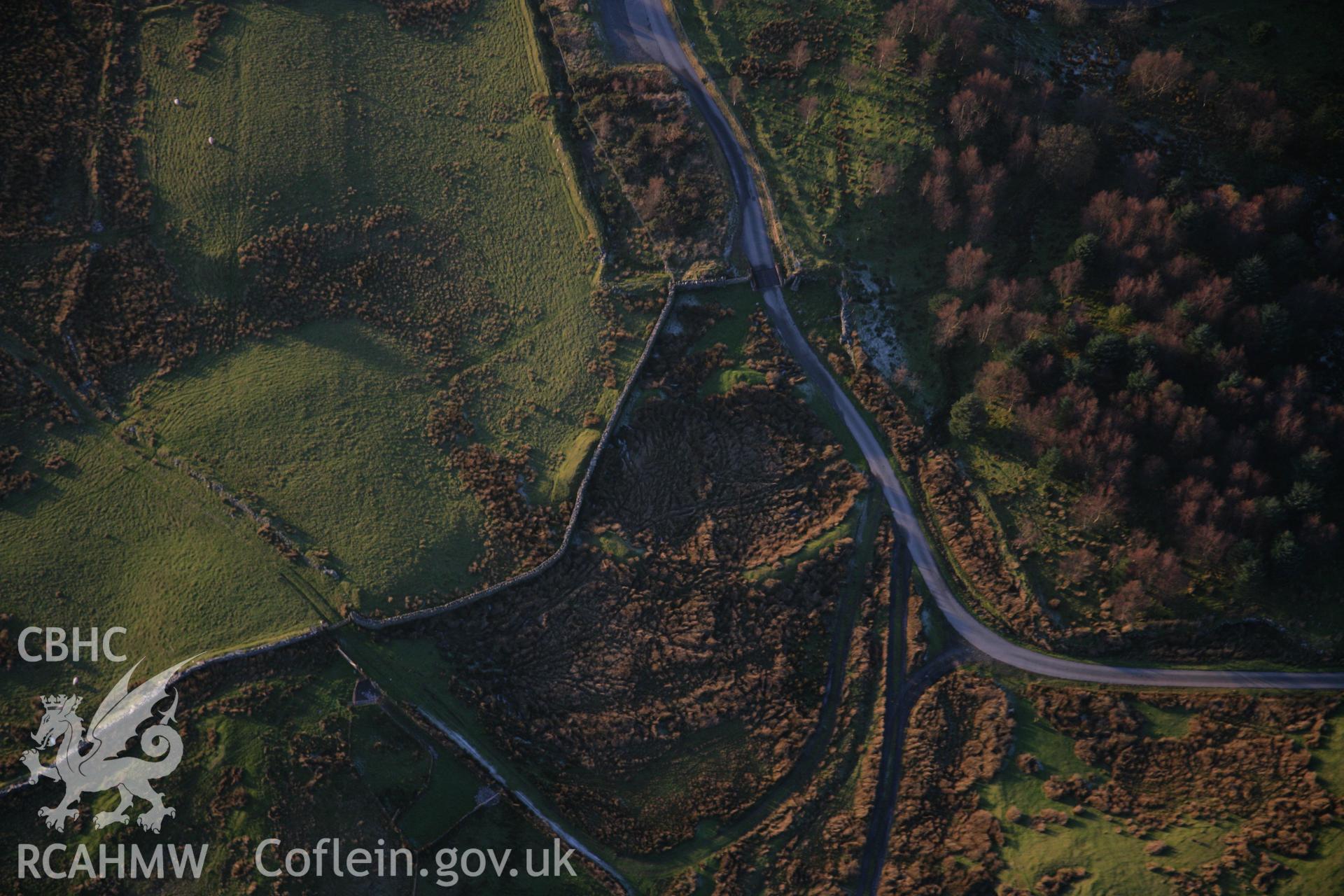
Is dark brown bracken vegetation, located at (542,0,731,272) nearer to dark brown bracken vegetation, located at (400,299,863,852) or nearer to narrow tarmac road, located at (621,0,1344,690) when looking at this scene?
narrow tarmac road, located at (621,0,1344,690)

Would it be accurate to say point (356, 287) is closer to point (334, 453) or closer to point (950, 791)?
point (334, 453)

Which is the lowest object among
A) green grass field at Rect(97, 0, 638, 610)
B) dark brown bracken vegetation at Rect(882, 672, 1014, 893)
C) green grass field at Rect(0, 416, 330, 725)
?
dark brown bracken vegetation at Rect(882, 672, 1014, 893)

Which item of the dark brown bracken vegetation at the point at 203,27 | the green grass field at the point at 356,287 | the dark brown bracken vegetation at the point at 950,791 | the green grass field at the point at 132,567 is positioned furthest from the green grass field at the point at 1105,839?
the dark brown bracken vegetation at the point at 203,27

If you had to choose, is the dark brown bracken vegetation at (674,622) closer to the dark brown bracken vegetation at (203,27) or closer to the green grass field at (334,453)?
the green grass field at (334,453)

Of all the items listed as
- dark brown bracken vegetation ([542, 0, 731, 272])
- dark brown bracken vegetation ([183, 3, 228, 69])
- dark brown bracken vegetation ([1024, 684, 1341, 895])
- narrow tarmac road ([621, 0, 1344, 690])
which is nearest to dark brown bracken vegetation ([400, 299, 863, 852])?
narrow tarmac road ([621, 0, 1344, 690])

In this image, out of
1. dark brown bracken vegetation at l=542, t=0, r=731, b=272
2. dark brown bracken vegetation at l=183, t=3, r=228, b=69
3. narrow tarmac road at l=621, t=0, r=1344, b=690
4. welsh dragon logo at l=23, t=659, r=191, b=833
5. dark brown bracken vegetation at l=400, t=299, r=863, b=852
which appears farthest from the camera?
dark brown bracken vegetation at l=542, t=0, r=731, b=272

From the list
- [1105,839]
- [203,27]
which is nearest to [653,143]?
[203,27]
